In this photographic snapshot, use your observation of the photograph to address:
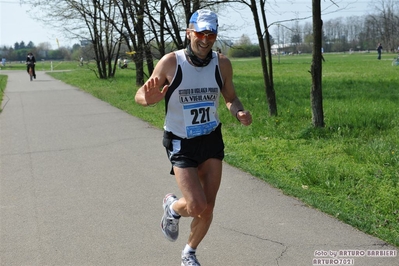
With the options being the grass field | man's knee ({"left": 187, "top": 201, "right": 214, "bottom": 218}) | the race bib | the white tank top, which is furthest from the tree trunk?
man's knee ({"left": 187, "top": 201, "right": 214, "bottom": 218})

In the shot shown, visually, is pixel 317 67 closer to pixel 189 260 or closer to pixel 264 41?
pixel 264 41

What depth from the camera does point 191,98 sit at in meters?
4.24

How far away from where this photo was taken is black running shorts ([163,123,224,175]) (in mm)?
4281

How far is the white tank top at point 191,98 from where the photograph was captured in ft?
13.9

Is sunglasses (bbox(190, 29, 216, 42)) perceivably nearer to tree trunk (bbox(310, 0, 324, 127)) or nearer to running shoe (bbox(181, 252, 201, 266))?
running shoe (bbox(181, 252, 201, 266))

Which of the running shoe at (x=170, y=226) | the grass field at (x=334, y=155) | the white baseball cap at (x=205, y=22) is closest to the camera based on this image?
the white baseball cap at (x=205, y=22)

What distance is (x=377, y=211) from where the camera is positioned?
5500mm

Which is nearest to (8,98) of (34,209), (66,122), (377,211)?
(66,122)

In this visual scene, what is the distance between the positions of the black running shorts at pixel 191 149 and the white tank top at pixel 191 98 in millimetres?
49

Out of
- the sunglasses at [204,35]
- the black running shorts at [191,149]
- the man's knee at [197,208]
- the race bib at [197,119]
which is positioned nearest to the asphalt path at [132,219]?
the man's knee at [197,208]

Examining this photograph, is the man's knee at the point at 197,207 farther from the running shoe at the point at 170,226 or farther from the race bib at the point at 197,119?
the race bib at the point at 197,119

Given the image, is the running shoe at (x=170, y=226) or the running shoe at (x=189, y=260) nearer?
→ the running shoe at (x=189, y=260)

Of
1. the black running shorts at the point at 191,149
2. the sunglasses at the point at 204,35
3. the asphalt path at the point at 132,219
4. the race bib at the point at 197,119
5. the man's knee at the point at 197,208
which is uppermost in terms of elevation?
the sunglasses at the point at 204,35

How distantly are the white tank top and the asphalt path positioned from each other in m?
1.13
